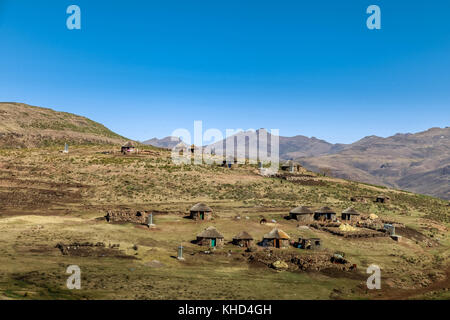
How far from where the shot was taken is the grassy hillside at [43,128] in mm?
105719

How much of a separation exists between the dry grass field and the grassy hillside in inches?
1189

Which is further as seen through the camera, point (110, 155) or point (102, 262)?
point (110, 155)

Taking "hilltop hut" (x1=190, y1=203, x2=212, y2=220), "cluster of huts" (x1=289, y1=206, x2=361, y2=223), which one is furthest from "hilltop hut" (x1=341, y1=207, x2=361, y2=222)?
"hilltop hut" (x1=190, y1=203, x2=212, y2=220)

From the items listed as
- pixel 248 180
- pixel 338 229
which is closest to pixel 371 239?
pixel 338 229

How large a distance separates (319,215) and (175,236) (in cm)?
2282

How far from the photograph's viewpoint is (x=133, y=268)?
28.4 meters

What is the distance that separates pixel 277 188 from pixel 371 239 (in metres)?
29.6

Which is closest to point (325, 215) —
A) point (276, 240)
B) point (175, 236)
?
point (276, 240)

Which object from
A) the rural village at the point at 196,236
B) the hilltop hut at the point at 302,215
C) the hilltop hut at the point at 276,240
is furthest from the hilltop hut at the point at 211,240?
the hilltop hut at the point at 302,215

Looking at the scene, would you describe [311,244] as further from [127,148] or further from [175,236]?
[127,148]

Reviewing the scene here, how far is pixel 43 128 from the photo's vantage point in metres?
120

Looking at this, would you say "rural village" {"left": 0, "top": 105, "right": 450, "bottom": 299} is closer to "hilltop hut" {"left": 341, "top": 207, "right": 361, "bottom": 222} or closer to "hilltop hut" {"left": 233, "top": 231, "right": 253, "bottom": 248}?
"hilltop hut" {"left": 233, "top": 231, "right": 253, "bottom": 248}
